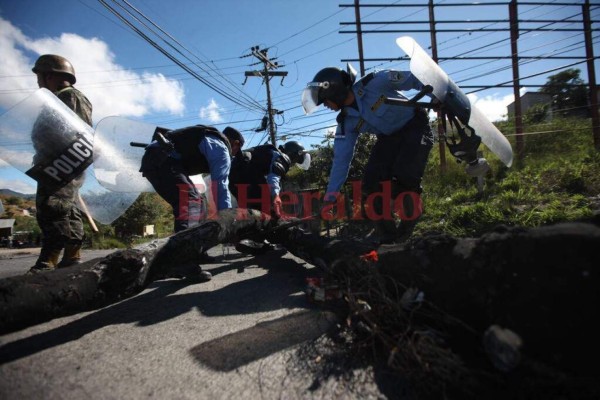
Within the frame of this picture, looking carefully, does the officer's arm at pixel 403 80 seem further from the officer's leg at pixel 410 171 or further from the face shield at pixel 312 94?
the face shield at pixel 312 94

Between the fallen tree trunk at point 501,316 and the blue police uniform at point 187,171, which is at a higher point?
the blue police uniform at point 187,171

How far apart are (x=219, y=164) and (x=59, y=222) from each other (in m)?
1.44

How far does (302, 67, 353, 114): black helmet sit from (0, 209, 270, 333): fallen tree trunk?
1.67 metres

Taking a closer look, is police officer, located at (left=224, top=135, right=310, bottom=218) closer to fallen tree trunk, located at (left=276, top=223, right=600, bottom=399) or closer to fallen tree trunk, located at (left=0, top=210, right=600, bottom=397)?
fallen tree trunk, located at (left=0, top=210, right=600, bottom=397)

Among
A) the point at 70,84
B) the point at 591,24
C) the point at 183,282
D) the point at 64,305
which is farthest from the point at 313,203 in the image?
the point at 591,24

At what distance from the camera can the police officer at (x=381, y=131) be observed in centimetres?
259

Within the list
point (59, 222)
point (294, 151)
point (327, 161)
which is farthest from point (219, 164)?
point (327, 161)

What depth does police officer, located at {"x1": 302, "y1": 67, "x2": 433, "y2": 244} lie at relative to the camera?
2.59 meters

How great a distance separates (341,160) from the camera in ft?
8.98

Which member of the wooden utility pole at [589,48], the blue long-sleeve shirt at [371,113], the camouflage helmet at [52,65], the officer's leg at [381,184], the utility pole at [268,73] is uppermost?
the utility pole at [268,73]

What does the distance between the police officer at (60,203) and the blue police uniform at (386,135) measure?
7.54 feet

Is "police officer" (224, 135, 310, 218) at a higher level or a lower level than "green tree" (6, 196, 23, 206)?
lower

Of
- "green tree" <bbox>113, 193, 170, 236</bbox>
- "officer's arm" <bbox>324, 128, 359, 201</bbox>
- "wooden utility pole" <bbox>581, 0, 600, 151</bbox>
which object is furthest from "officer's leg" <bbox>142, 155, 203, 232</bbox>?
"green tree" <bbox>113, 193, 170, 236</bbox>

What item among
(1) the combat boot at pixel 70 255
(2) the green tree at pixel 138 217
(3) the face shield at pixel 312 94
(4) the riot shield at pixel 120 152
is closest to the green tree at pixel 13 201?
(2) the green tree at pixel 138 217
